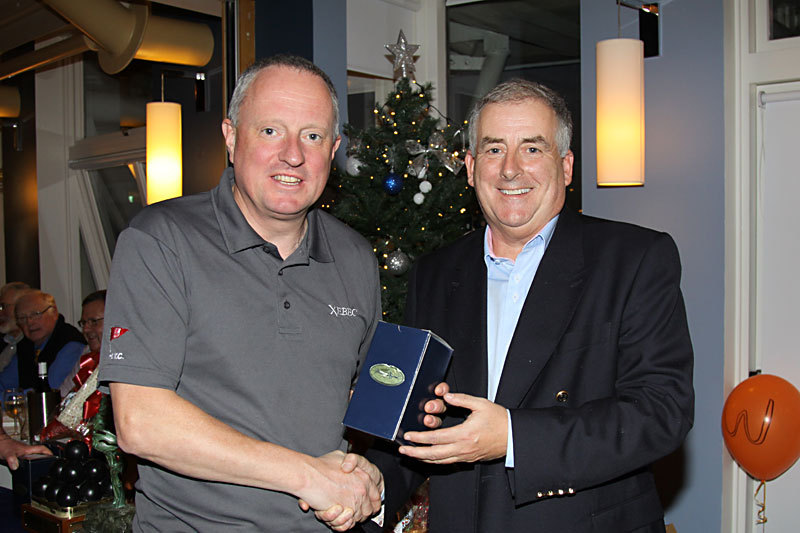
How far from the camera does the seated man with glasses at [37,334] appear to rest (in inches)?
204

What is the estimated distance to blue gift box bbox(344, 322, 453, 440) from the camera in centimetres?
164

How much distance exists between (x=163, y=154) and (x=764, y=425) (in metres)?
3.78

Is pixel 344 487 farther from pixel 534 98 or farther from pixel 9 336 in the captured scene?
pixel 9 336

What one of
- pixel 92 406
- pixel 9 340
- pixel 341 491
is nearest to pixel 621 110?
pixel 341 491

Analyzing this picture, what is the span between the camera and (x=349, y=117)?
5090 millimetres

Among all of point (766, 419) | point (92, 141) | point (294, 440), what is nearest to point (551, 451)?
point (294, 440)

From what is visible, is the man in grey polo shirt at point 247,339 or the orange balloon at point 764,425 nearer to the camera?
the man in grey polo shirt at point 247,339

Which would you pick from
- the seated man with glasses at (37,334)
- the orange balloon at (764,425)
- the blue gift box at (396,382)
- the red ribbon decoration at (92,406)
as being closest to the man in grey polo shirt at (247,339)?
the blue gift box at (396,382)

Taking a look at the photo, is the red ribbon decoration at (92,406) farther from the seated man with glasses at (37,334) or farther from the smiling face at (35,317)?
the smiling face at (35,317)

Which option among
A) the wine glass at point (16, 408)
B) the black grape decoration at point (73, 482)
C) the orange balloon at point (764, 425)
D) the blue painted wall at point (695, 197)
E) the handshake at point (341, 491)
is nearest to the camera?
the handshake at point (341, 491)

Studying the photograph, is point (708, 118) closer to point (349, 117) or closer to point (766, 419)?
point (766, 419)

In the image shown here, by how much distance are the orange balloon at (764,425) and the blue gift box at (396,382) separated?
251 centimetres

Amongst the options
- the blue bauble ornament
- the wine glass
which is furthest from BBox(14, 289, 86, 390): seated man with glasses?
the blue bauble ornament

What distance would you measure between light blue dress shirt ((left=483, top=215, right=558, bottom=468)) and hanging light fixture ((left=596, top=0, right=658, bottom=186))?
1.85 m
